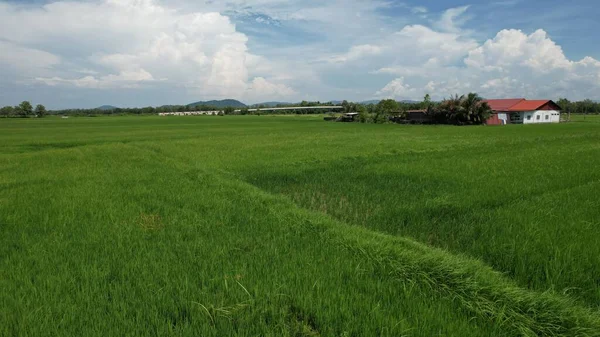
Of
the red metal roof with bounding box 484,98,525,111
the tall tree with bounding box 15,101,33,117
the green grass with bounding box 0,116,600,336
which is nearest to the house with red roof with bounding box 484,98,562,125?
the red metal roof with bounding box 484,98,525,111

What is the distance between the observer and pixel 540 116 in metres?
56.3

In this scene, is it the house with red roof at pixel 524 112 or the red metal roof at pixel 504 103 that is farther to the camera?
the red metal roof at pixel 504 103

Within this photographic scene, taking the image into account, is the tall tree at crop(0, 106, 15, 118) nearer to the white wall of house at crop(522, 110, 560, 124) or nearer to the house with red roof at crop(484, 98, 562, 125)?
the house with red roof at crop(484, 98, 562, 125)

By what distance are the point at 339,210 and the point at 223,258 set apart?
11.8 feet

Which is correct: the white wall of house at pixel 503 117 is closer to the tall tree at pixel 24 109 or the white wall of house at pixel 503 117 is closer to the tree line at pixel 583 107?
the tree line at pixel 583 107

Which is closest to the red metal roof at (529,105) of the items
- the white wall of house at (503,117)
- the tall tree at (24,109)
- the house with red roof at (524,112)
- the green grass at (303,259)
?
the house with red roof at (524,112)

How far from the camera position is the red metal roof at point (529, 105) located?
180 ft

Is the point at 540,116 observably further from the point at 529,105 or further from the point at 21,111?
the point at 21,111

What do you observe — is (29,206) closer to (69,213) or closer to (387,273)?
(69,213)

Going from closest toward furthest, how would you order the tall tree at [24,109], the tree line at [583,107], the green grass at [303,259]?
1. the green grass at [303,259]
2. the tree line at [583,107]
3. the tall tree at [24,109]

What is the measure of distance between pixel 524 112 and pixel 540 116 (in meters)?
3.73

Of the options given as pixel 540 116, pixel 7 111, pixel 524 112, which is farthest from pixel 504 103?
pixel 7 111

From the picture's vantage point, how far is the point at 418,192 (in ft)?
27.8

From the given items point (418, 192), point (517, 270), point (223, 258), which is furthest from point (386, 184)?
point (223, 258)
